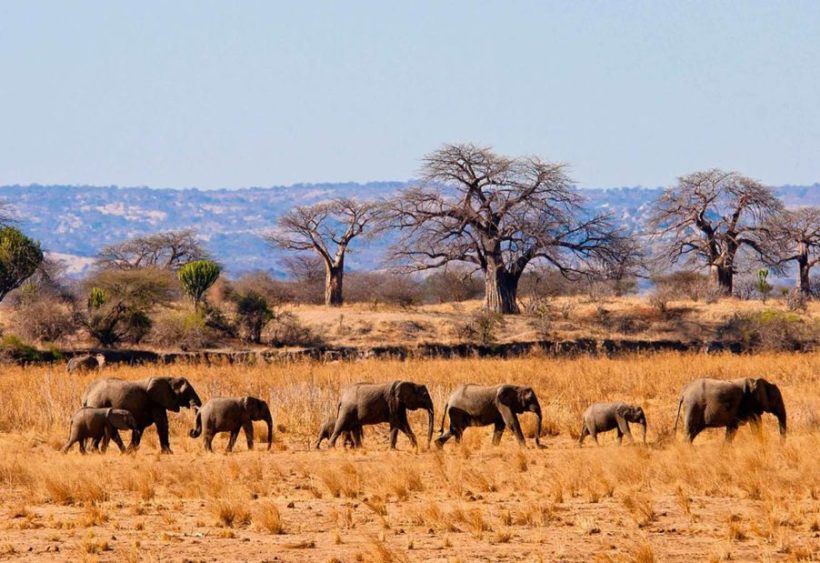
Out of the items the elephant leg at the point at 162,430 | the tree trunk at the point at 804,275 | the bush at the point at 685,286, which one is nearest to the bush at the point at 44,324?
Result: the bush at the point at 685,286

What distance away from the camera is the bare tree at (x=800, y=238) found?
61.7 meters

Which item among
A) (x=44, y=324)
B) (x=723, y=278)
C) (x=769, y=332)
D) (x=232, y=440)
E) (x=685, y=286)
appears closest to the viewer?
(x=232, y=440)

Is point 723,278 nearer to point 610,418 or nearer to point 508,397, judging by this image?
point 610,418

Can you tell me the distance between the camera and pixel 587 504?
14461 millimetres

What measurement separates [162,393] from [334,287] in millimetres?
40897

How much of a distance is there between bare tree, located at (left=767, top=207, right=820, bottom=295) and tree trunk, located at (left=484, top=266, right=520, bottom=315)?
463 inches

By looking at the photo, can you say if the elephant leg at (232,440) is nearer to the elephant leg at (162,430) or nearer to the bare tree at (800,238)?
the elephant leg at (162,430)

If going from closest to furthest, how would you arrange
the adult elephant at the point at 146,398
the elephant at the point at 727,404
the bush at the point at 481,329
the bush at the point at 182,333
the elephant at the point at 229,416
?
the elephant at the point at 727,404, the elephant at the point at 229,416, the adult elephant at the point at 146,398, the bush at the point at 182,333, the bush at the point at 481,329

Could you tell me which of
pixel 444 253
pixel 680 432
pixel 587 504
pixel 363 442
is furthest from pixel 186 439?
pixel 444 253

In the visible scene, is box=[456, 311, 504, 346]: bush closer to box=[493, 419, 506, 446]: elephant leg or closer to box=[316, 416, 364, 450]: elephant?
box=[316, 416, 364, 450]: elephant

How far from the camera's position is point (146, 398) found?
2033cm

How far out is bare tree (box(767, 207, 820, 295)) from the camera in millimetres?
61656

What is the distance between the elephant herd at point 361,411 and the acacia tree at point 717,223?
1649 inches

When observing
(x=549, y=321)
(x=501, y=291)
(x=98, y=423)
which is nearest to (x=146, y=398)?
(x=98, y=423)
